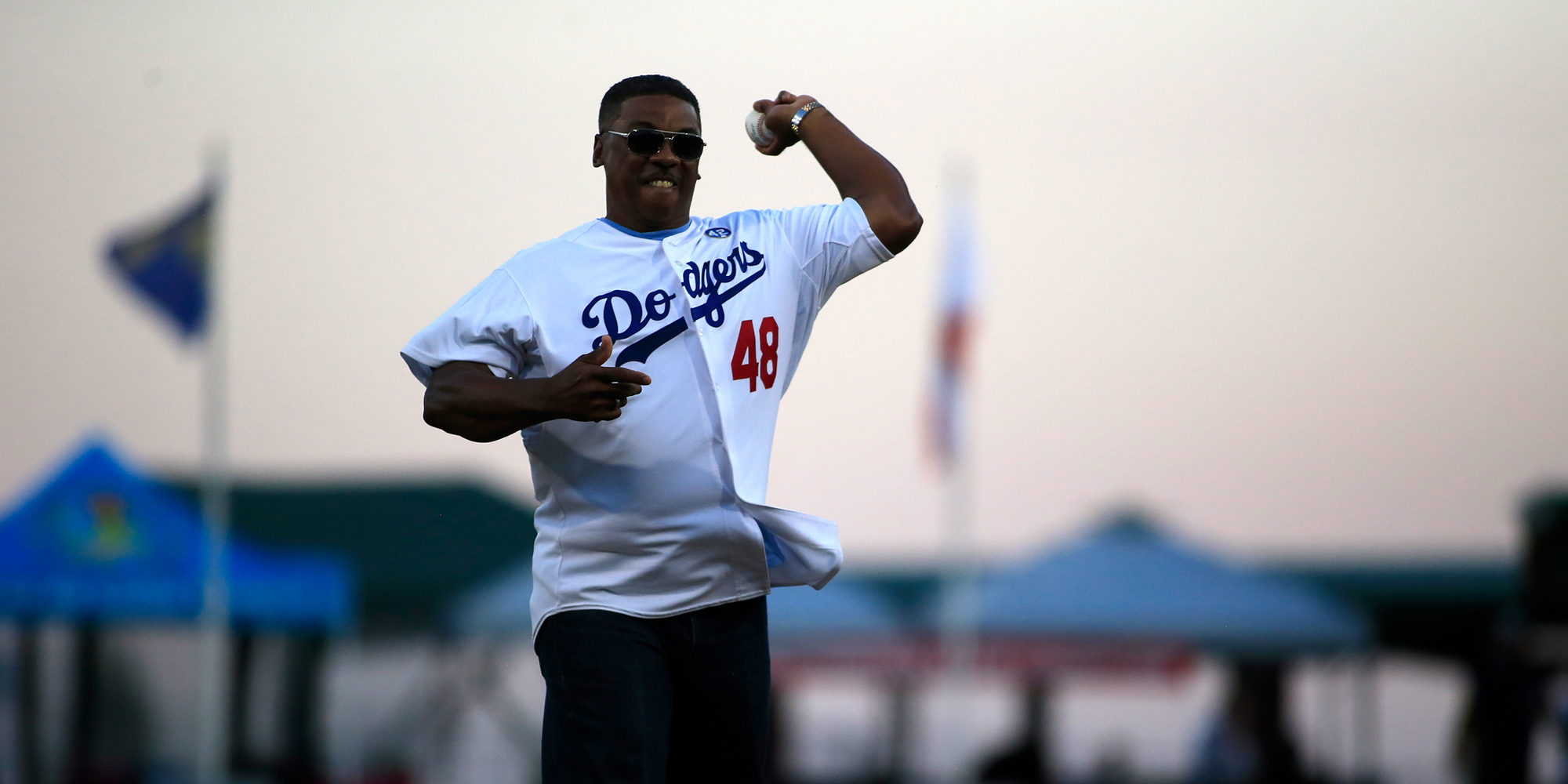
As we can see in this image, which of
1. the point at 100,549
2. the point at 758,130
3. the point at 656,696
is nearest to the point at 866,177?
the point at 758,130

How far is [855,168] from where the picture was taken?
9.27 ft

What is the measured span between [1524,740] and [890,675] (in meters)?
4.56

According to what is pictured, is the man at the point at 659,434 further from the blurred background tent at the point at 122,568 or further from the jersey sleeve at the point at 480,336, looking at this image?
the blurred background tent at the point at 122,568

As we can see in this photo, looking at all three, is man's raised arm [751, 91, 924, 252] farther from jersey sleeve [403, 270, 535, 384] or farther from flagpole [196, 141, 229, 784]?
flagpole [196, 141, 229, 784]

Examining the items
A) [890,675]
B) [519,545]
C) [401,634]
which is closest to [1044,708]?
[890,675]

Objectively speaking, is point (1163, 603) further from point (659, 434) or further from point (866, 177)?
point (659, 434)

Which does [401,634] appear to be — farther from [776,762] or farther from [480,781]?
[776,762]

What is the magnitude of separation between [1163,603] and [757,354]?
8.30 meters

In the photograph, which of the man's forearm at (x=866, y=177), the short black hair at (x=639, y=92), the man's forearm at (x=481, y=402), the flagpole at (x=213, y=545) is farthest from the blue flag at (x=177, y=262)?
the man's forearm at (x=481, y=402)

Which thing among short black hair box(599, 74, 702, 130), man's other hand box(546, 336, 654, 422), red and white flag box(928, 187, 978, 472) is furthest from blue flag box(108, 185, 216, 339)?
man's other hand box(546, 336, 654, 422)

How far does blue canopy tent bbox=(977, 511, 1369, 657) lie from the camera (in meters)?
10.1

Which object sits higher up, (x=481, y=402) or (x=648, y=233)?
(x=648, y=233)

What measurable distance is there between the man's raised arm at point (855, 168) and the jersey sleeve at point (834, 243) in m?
0.02

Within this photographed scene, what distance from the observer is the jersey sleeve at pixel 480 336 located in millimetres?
2453
